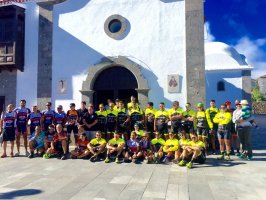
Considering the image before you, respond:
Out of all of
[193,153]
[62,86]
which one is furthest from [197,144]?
[62,86]

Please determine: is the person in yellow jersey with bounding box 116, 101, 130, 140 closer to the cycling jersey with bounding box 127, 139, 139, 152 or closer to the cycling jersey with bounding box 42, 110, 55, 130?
the cycling jersey with bounding box 127, 139, 139, 152

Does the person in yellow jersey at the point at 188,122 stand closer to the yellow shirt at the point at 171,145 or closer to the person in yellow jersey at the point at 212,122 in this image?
the person in yellow jersey at the point at 212,122

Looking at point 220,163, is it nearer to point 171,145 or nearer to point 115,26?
point 171,145

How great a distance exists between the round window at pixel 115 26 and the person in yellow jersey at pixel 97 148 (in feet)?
15.9

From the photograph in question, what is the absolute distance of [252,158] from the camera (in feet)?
24.3

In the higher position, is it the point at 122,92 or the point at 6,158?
the point at 122,92

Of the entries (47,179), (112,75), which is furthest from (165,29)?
(47,179)

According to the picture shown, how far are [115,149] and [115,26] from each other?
215 inches

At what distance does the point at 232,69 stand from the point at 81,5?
10.8m

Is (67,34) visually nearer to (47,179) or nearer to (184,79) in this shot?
(184,79)

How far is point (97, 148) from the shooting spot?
24.1ft

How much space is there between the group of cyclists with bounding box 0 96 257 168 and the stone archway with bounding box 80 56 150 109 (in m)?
1.52

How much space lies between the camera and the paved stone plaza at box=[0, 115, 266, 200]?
4.46 m

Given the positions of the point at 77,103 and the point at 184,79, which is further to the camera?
the point at 77,103
